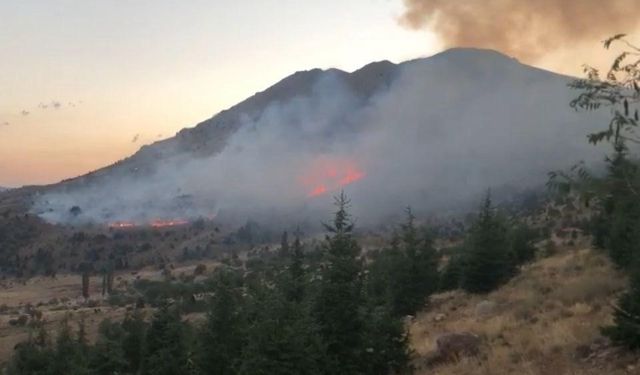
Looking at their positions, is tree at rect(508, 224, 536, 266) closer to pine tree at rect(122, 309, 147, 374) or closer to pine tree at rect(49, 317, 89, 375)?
pine tree at rect(122, 309, 147, 374)

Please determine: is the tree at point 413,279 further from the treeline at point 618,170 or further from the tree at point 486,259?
the treeline at point 618,170

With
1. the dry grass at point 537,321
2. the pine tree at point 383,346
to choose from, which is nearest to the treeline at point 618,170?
the dry grass at point 537,321

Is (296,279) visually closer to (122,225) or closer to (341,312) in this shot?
(341,312)

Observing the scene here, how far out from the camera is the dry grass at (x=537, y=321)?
14.5 m

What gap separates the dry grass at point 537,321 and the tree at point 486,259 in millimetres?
795

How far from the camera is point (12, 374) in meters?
31.3

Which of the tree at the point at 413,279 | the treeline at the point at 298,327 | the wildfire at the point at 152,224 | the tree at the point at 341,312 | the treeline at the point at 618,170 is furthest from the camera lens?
the wildfire at the point at 152,224

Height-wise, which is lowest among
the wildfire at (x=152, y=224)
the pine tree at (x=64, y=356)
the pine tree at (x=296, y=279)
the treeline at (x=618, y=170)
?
the wildfire at (x=152, y=224)

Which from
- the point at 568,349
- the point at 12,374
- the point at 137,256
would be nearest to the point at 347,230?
the point at 568,349

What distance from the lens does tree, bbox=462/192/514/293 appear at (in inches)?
1252

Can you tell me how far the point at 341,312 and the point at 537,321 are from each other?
6769 mm

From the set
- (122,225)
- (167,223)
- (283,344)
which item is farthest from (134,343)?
(122,225)

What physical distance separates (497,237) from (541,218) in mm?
64404

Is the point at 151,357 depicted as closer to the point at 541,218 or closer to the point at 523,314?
the point at 523,314
